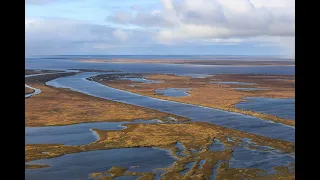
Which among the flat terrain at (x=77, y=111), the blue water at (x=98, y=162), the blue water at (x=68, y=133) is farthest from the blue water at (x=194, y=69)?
the blue water at (x=98, y=162)

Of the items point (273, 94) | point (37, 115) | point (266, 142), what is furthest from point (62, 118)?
point (273, 94)

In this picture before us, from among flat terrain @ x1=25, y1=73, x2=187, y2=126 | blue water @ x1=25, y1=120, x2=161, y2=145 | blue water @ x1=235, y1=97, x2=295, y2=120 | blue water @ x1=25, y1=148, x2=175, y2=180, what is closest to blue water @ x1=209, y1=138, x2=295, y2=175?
blue water @ x1=25, y1=148, x2=175, y2=180

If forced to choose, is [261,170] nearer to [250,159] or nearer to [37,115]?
[250,159]

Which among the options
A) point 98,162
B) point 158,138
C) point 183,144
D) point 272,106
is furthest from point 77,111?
point 272,106

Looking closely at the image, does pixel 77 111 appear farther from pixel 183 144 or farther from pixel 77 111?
pixel 183 144

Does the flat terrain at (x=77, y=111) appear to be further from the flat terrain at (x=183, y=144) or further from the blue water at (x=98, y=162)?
the blue water at (x=98, y=162)

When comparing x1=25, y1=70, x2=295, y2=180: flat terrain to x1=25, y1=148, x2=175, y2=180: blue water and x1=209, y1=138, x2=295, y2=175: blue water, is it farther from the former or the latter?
x1=25, y1=148, x2=175, y2=180: blue water
